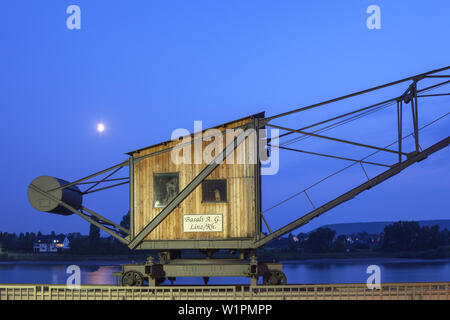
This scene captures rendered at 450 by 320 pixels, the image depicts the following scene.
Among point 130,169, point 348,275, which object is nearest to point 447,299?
point 130,169

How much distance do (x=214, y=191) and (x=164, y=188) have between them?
2.33 metres

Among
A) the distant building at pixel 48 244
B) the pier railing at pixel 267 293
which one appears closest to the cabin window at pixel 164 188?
the pier railing at pixel 267 293

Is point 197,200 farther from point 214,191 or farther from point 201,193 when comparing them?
point 214,191

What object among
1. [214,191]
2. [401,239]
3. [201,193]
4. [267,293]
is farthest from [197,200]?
[401,239]

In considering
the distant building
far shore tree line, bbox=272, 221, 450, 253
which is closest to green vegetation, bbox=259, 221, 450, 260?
far shore tree line, bbox=272, 221, 450, 253

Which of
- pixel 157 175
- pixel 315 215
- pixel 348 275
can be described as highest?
pixel 157 175

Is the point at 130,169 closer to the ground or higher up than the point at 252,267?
higher up

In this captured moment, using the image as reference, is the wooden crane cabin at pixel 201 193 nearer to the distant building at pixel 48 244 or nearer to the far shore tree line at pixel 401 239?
the far shore tree line at pixel 401 239

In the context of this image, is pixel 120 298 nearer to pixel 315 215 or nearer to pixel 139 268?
pixel 139 268

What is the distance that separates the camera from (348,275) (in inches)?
3664
